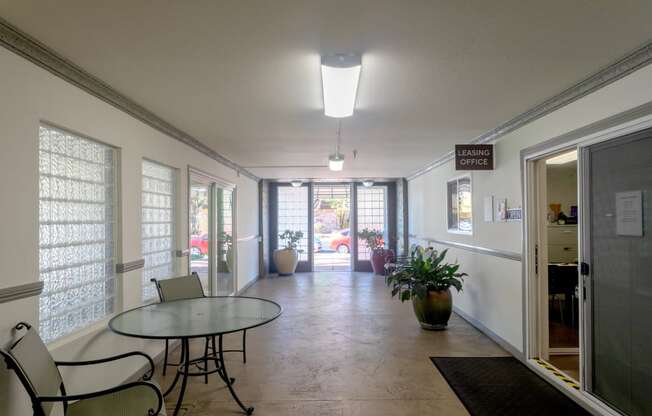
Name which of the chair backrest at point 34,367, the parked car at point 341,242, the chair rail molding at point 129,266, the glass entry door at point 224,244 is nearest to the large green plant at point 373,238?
the parked car at point 341,242

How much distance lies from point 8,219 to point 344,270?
27.3 feet

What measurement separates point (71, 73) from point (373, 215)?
26.4 feet

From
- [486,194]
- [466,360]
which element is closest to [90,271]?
[466,360]

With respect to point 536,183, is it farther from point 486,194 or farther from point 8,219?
point 8,219

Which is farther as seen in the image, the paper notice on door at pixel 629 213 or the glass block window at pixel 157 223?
the glass block window at pixel 157 223

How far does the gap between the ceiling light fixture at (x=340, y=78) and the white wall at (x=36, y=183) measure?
1.61 meters

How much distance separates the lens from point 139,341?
3.37 metres

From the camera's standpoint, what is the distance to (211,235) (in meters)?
5.45

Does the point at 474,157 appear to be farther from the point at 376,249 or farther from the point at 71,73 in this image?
the point at 376,249

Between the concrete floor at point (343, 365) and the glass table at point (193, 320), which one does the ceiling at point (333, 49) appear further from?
the concrete floor at point (343, 365)

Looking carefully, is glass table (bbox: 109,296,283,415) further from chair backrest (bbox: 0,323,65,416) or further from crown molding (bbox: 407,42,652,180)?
crown molding (bbox: 407,42,652,180)

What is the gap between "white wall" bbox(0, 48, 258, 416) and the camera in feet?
6.37

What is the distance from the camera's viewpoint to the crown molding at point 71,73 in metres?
1.98

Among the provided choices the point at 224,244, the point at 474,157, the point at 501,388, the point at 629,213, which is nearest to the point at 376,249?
the point at 224,244
